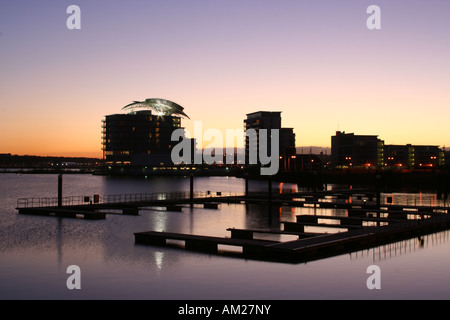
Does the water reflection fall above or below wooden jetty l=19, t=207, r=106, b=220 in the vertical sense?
below

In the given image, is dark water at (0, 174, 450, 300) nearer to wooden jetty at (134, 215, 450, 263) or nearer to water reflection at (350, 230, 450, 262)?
water reflection at (350, 230, 450, 262)

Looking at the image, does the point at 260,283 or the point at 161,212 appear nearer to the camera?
the point at 260,283

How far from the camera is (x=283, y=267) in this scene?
92.6 ft

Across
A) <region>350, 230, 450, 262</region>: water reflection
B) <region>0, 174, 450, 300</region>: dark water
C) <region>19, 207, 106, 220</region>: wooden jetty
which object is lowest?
<region>0, 174, 450, 300</region>: dark water

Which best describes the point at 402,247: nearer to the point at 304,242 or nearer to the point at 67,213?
the point at 304,242

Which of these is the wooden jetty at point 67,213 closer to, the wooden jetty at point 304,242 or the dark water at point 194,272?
the dark water at point 194,272

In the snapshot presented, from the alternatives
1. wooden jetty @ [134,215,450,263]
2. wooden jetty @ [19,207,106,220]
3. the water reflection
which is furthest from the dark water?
wooden jetty @ [19,207,106,220]

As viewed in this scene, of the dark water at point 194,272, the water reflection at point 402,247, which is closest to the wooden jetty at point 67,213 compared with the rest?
the dark water at point 194,272

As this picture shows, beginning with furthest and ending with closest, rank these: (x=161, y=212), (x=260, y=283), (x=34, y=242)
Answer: (x=161, y=212)
(x=34, y=242)
(x=260, y=283)

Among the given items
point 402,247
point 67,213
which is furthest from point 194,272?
point 67,213

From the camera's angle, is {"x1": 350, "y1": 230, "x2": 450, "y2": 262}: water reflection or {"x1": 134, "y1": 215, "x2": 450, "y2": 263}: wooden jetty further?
{"x1": 350, "y1": 230, "x2": 450, "y2": 262}: water reflection

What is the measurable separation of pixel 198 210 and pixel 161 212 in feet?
16.8
